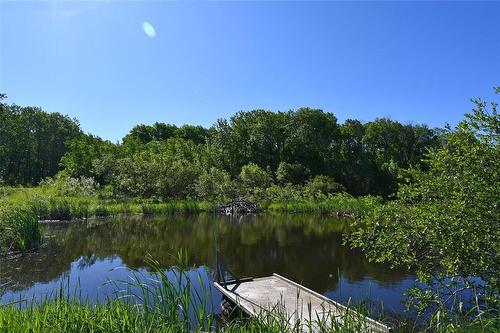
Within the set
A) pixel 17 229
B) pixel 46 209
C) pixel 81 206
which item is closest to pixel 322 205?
pixel 81 206

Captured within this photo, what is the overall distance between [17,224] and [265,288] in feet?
36.9

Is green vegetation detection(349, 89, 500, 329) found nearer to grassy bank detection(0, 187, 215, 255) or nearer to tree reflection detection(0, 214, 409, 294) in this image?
tree reflection detection(0, 214, 409, 294)

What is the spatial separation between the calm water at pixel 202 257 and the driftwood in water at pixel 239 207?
5.80 meters

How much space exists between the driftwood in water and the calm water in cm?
580

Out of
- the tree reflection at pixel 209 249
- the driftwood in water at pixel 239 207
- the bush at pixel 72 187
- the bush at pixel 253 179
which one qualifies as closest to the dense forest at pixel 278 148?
the bush at pixel 253 179

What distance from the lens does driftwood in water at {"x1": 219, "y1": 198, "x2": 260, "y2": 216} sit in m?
34.2

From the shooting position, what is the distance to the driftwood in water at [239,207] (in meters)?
34.2

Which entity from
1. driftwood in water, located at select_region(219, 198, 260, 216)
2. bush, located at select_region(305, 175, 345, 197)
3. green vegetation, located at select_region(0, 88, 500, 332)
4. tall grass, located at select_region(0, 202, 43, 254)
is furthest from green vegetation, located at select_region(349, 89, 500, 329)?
bush, located at select_region(305, 175, 345, 197)

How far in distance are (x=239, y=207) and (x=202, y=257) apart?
57.2 ft

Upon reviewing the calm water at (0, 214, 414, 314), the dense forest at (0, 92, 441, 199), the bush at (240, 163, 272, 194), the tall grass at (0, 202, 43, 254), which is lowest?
the calm water at (0, 214, 414, 314)

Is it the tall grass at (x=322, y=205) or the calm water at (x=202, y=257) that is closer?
the calm water at (x=202, y=257)

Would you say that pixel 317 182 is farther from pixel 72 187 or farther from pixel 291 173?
pixel 72 187

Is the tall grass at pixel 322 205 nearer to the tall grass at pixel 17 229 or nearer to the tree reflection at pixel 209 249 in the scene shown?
the tree reflection at pixel 209 249

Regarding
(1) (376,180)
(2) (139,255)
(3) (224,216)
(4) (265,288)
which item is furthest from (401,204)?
(1) (376,180)
